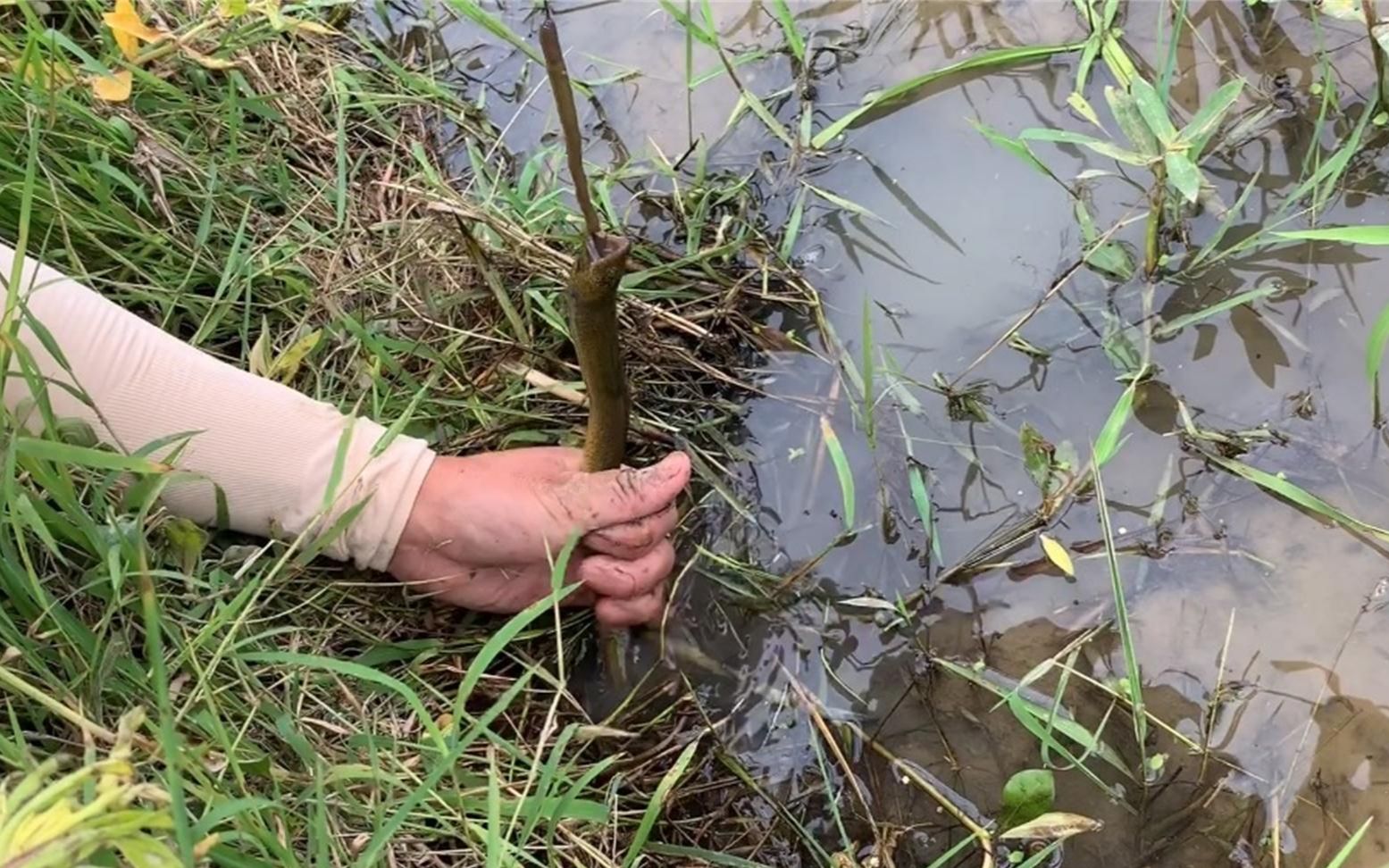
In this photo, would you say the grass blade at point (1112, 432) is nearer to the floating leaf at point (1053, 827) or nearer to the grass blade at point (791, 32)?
the floating leaf at point (1053, 827)

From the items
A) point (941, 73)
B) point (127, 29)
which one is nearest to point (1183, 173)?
point (941, 73)

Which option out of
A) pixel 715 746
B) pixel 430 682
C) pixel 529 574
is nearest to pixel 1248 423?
pixel 715 746

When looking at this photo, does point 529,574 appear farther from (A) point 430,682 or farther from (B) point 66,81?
(B) point 66,81

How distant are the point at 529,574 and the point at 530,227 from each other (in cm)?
54

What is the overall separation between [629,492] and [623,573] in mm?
111

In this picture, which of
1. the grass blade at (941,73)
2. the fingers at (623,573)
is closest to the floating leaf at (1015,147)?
the grass blade at (941,73)

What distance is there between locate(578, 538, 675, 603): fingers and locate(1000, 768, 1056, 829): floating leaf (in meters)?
0.49

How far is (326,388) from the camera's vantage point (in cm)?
158

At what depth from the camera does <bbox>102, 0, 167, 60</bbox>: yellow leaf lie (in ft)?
5.31

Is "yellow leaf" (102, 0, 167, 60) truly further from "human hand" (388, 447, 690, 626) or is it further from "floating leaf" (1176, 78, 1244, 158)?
"floating leaf" (1176, 78, 1244, 158)

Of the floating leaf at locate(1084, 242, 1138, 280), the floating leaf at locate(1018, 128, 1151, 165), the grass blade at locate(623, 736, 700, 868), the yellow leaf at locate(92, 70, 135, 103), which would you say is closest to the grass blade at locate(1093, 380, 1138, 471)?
the floating leaf at locate(1084, 242, 1138, 280)

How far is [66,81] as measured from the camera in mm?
1674

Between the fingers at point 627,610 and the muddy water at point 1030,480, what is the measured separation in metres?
0.09

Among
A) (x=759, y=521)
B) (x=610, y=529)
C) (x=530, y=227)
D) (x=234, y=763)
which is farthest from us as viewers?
(x=530, y=227)
